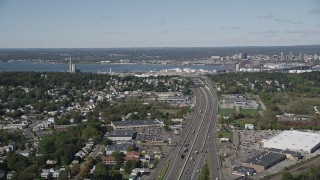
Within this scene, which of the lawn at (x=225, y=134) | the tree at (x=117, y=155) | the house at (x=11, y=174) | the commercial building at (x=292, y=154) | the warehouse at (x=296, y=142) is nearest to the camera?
the house at (x=11, y=174)

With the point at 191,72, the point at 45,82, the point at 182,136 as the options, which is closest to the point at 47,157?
the point at 182,136

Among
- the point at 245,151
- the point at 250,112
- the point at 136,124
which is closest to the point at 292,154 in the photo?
the point at 245,151

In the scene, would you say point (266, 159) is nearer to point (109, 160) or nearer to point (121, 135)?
point (109, 160)

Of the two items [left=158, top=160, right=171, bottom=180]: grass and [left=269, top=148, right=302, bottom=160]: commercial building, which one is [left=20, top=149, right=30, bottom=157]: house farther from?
[left=269, top=148, right=302, bottom=160]: commercial building

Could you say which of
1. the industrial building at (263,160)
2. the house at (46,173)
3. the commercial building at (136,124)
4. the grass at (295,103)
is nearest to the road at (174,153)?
the commercial building at (136,124)

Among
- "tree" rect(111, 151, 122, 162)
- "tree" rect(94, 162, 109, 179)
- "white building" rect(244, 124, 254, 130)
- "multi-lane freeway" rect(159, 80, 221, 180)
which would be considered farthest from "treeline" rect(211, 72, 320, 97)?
"tree" rect(94, 162, 109, 179)

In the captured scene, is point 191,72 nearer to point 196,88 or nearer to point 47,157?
point 196,88

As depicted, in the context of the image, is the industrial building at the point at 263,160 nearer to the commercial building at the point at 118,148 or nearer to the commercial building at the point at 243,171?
the commercial building at the point at 243,171
